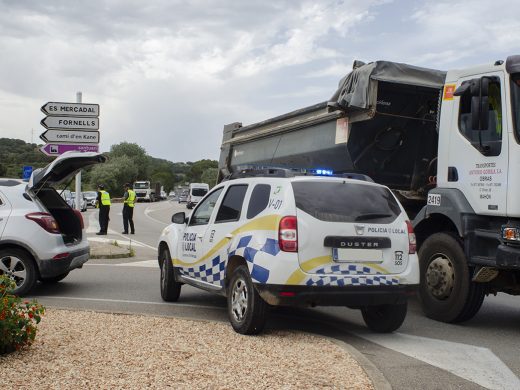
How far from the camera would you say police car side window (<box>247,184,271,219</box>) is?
21.3ft

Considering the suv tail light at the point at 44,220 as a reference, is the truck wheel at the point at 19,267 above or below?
below

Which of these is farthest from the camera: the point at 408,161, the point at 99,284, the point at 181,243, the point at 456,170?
the point at 99,284

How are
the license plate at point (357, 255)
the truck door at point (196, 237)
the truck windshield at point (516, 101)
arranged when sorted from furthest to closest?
the truck door at point (196, 237) → the truck windshield at point (516, 101) → the license plate at point (357, 255)

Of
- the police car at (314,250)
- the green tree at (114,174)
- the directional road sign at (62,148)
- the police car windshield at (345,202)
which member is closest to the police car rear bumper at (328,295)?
the police car at (314,250)

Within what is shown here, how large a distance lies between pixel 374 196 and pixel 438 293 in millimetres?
1766

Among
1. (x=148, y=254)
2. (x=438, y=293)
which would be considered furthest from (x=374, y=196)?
(x=148, y=254)

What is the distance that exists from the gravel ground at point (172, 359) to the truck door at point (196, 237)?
1169 mm

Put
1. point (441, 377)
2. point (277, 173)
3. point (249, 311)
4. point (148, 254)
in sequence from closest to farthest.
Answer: point (441, 377) → point (249, 311) → point (277, 173) → point (148, 254)

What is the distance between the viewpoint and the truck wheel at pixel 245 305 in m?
6.17

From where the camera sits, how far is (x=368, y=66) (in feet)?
28.0

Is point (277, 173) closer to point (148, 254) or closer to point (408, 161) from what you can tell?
point (408, 161)

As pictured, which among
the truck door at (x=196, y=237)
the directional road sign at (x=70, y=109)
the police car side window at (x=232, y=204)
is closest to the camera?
the police car side window at (x=232, y=204)

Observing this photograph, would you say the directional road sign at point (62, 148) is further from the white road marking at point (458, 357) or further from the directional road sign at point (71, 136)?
the white road marking at point (458, 357)

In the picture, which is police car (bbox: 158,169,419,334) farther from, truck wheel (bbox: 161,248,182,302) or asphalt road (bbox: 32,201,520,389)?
truck wheel (bbox: 161,248,182,302)
